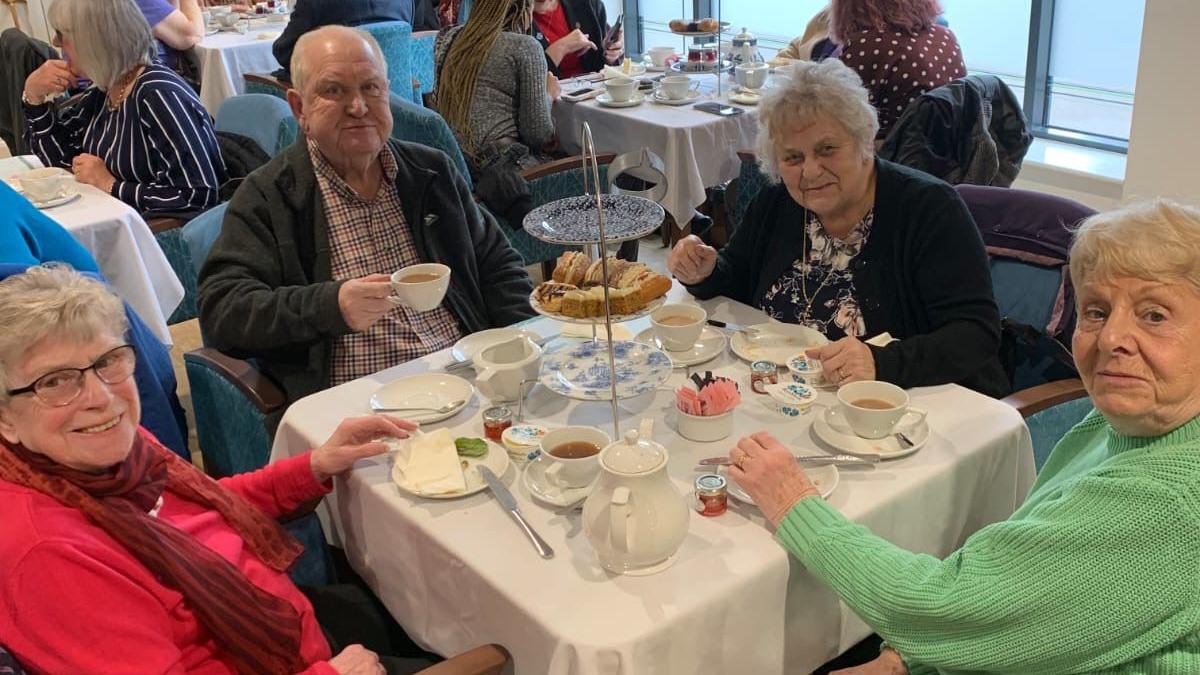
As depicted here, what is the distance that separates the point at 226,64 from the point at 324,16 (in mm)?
1206

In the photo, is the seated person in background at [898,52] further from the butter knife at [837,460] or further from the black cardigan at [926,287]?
the butter knife at [837,460]

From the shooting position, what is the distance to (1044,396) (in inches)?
71.7

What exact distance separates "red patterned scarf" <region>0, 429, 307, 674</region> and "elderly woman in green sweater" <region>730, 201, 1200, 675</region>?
72 centimetres

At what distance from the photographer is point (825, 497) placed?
1452 mm

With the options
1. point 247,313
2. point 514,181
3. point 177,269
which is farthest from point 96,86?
point 247,313

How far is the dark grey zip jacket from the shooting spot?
2.12 metres

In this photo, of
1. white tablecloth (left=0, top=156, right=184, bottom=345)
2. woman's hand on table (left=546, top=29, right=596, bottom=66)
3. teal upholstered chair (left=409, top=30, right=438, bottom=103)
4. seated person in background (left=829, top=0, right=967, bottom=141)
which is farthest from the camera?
teal upholstered chair (left=409, top=30, right=438, bottom=103)

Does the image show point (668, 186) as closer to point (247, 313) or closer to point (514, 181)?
point (514, 181)

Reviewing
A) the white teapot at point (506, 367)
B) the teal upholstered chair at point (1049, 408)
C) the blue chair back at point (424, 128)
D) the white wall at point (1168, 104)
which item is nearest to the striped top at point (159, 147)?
the blue chair back at point (424, 128)

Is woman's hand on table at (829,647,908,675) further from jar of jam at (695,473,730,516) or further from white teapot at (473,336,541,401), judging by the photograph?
white teapot at (473,336,541,401)

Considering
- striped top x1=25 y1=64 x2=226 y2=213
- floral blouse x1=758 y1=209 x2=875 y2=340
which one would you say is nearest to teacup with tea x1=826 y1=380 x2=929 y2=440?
floral blouse x1=758 y1=209 x2=875 y2=340

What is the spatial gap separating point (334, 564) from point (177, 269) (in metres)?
1.86

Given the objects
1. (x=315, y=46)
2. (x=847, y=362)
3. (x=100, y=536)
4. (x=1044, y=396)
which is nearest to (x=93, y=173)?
(x=315, y=46)

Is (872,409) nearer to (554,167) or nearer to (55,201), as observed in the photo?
(554,167)
